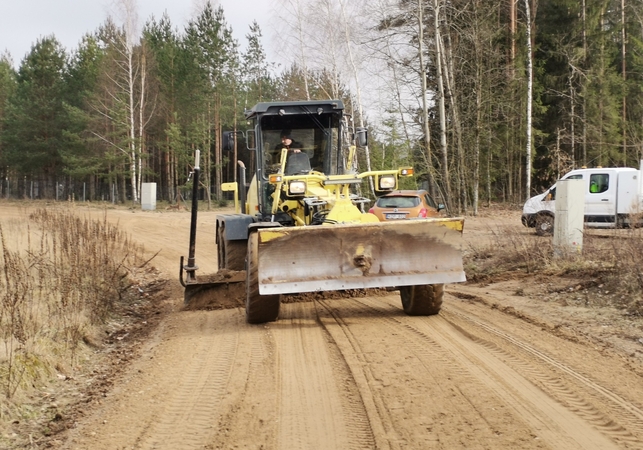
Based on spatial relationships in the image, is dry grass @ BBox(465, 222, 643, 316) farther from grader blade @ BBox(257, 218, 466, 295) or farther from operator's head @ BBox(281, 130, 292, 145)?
operator's head @ BBox(281, 130, 292, 145)

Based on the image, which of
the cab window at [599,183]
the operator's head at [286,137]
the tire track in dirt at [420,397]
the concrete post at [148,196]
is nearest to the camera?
the tire track in dirt at [420,397]

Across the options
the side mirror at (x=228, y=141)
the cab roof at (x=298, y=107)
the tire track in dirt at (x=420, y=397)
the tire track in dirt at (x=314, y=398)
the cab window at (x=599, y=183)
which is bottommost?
the tire track in dirt at (x=314, y=398)

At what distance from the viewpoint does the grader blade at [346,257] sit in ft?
26.3

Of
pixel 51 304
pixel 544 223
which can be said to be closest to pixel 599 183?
pixel 544 223

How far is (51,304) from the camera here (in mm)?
8633

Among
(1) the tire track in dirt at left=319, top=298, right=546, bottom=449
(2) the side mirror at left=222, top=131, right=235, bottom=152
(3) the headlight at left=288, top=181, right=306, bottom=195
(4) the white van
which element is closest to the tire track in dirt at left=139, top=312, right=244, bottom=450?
(1) the tire track in dirt at left=319, top=298, right=546, bottom=449

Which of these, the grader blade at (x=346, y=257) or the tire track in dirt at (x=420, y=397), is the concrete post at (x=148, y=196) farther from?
the tire track in dirt at (x=420, y=397)

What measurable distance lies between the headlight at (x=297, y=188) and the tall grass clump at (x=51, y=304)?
3075mm

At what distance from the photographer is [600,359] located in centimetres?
671

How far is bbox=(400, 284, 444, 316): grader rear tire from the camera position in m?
8.72

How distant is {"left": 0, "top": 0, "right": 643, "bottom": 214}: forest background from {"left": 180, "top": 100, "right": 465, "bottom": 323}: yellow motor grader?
12.4 m

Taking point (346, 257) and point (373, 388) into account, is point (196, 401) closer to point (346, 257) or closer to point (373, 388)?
point (373, 388)

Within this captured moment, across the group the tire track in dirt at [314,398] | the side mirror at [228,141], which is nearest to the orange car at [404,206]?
the side mirror at [228,141]

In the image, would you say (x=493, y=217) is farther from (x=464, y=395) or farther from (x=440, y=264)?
(x=464, y=395)
